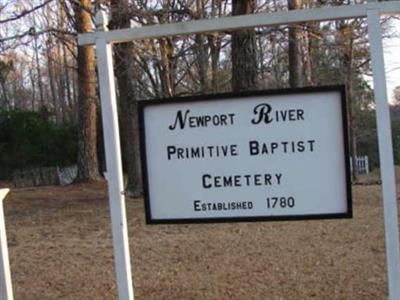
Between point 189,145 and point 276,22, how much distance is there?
0.89 meters

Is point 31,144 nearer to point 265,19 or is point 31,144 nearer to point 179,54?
point 179,54

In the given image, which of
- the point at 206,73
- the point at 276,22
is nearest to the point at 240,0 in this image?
the point at 276,22

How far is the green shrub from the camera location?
33281 millimetres

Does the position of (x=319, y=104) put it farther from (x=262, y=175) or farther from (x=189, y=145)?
(x=189, y=145)

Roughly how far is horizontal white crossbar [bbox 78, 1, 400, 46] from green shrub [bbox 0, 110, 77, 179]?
29.3m

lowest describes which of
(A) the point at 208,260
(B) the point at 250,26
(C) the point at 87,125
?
(A) the point at 208,260

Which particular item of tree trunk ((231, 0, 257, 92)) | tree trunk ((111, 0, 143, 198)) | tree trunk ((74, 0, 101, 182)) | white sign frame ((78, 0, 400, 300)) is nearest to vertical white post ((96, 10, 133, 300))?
white sign frame ((78, 0, 400, 300))

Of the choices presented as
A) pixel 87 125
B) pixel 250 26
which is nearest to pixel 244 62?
pixel 250 26

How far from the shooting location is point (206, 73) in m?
20.1

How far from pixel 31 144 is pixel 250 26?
102 ft

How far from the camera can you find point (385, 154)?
12.7 feet

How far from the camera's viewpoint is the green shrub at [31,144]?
3328cm

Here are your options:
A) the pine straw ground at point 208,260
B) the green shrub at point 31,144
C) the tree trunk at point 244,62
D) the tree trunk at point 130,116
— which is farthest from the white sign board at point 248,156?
the green shrub at point 31,144

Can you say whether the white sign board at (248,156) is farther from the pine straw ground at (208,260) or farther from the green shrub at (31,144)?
the green shrub at (31,144)
